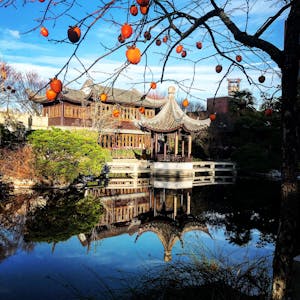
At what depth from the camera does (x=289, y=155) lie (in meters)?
1.92

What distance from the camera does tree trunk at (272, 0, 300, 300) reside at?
75.7 inches

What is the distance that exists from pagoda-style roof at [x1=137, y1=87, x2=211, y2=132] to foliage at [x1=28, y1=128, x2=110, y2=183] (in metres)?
5.39

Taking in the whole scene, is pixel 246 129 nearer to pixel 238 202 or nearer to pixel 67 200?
pixel 238 202

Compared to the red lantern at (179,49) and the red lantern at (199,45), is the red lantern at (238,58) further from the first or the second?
the red lantern at (179,49)

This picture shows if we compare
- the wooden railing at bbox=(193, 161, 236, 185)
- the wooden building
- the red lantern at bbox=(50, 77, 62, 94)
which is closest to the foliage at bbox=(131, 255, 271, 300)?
the red lantern at bbox=(50, 77, 62, 94)

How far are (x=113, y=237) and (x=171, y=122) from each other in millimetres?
11226

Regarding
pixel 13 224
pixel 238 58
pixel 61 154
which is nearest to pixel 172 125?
pixel 61 154

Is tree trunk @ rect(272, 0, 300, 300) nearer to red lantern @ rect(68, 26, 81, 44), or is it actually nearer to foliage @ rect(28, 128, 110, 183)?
red lantern @ rect(68, 26, 81, 44)

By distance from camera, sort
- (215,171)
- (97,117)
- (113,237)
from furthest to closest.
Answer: (97,117)
(215,171)
(113,237)

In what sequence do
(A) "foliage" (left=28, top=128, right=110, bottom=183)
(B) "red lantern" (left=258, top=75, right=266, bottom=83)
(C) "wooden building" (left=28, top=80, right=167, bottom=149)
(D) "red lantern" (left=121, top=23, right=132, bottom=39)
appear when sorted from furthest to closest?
1. (C) "wooden building" (left=28, top=80, right=167, bottom=149)
2. (A) "foliage" (left=28, top=128, right=110, bottom=183)
3. (B) "red lantern" (left=258, top=75, right=266, bottom=83)
4. (D) "red lantern" (left=121, top=23, right=132, bottom=39)

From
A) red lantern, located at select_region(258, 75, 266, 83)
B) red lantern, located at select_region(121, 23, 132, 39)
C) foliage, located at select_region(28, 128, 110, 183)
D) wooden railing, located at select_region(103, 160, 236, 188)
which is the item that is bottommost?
wooden railing, located at select_region(103, 160, 236, 188)

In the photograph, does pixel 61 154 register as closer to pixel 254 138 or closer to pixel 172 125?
pixel 172 125

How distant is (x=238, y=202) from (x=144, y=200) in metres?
3.25

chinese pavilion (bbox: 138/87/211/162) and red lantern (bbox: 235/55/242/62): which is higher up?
chinese pavilion (bbox: 138/87/211/162)
